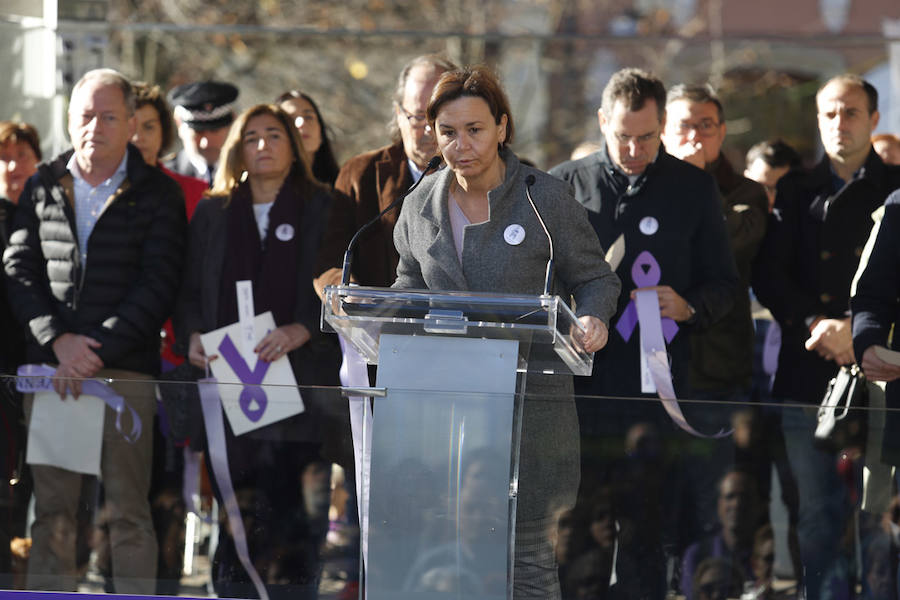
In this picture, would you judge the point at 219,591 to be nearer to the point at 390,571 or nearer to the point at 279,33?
the point at 390,571

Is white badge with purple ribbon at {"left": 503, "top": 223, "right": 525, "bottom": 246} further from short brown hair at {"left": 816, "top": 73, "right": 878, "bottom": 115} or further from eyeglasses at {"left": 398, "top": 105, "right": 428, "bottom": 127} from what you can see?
short brown hair at {"left": 816, "top": 73, "right": 878, "bottom": 115}

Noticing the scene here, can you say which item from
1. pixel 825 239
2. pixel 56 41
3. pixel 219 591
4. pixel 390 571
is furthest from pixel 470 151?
pixel 56 41

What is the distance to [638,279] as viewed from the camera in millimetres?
5023

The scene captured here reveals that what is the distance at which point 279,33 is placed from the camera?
7.63 meters

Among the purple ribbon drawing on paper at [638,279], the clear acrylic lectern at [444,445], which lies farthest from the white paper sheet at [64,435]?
the purple ribbon drawing on paper at [638,279]

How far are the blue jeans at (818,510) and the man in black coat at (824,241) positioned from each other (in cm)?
143

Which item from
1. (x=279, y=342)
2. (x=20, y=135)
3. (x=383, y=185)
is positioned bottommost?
(x=279, y=342)

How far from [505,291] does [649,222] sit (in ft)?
4.81

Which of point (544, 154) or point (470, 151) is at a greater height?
point (544, 154)

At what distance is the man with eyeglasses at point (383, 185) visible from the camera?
4.98 meters

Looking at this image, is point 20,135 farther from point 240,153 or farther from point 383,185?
point 383,185

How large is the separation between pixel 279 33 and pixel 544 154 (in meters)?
7.14

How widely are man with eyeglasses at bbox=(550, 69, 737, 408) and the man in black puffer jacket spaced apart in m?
1.66

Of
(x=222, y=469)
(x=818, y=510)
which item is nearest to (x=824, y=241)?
(x=818, y=510)
